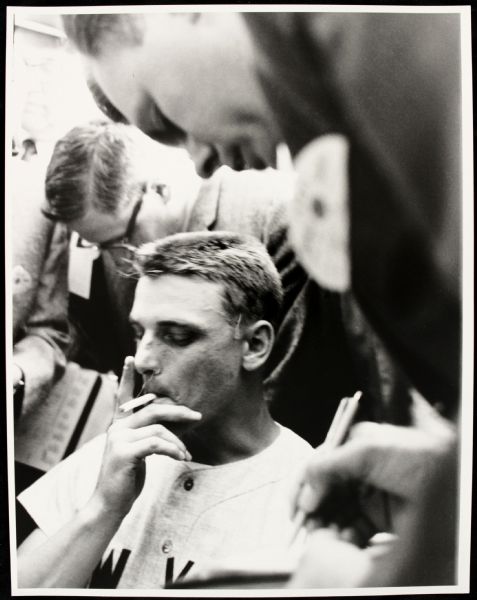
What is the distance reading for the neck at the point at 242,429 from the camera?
0.78 metres

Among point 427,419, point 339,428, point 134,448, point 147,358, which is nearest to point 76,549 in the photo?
point 134,448

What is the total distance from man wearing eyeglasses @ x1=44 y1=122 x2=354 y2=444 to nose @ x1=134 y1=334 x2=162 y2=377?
0.8 inches

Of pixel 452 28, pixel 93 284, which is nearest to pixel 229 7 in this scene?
pixel 452 28

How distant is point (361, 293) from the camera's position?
79 centimetres

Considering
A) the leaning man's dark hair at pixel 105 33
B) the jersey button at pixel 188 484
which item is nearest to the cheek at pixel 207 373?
the jersey button at pixel 188 484

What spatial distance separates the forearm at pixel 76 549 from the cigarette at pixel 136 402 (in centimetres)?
12

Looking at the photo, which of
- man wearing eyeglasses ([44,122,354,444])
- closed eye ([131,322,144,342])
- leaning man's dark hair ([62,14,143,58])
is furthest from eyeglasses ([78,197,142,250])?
leaning man's dark hair ([62,14,143,58])

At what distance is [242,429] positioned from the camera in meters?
0.78

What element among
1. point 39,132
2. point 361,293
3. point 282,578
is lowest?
point 282,578

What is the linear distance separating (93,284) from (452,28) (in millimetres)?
588

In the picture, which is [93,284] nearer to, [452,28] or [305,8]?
[305,8]

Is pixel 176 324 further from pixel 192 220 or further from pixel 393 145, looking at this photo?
pixel 393 145

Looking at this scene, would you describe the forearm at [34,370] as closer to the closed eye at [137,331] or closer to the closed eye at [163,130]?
the closed eye at [137,331]

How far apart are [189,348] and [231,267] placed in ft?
0.38
